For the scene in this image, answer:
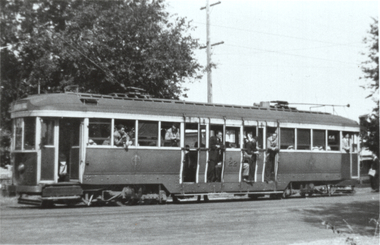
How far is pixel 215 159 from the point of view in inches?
758

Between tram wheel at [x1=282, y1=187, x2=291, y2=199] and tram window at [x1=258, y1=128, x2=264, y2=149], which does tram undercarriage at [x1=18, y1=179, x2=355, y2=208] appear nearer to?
tram wheel at [x1=282, y1=187, x2=291, y2=199]

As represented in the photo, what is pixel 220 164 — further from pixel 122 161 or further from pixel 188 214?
pixel 188 214

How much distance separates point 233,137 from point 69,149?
610cm

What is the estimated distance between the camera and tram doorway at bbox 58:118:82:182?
53.5 ft

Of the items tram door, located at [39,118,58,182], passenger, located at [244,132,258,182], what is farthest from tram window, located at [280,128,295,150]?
tram door, located at [39,118,58,182]

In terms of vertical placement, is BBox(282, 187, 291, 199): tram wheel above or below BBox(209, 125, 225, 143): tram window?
below

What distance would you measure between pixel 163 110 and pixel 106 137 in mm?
2214

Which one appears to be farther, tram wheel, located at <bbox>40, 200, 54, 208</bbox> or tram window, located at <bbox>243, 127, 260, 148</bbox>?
tram window, located at <bbox>243, 127, 260, 148</bbox>

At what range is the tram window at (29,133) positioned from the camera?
52.7 feet

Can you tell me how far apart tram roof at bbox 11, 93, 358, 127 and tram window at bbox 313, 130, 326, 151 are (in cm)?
40

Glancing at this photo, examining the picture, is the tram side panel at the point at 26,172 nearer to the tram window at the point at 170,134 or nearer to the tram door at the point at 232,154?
the tram window at the point at 170,134

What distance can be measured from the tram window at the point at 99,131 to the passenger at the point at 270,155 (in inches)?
260

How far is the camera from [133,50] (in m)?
24.3

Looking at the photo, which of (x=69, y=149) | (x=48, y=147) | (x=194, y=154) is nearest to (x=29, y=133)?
(x=48, y=147)
